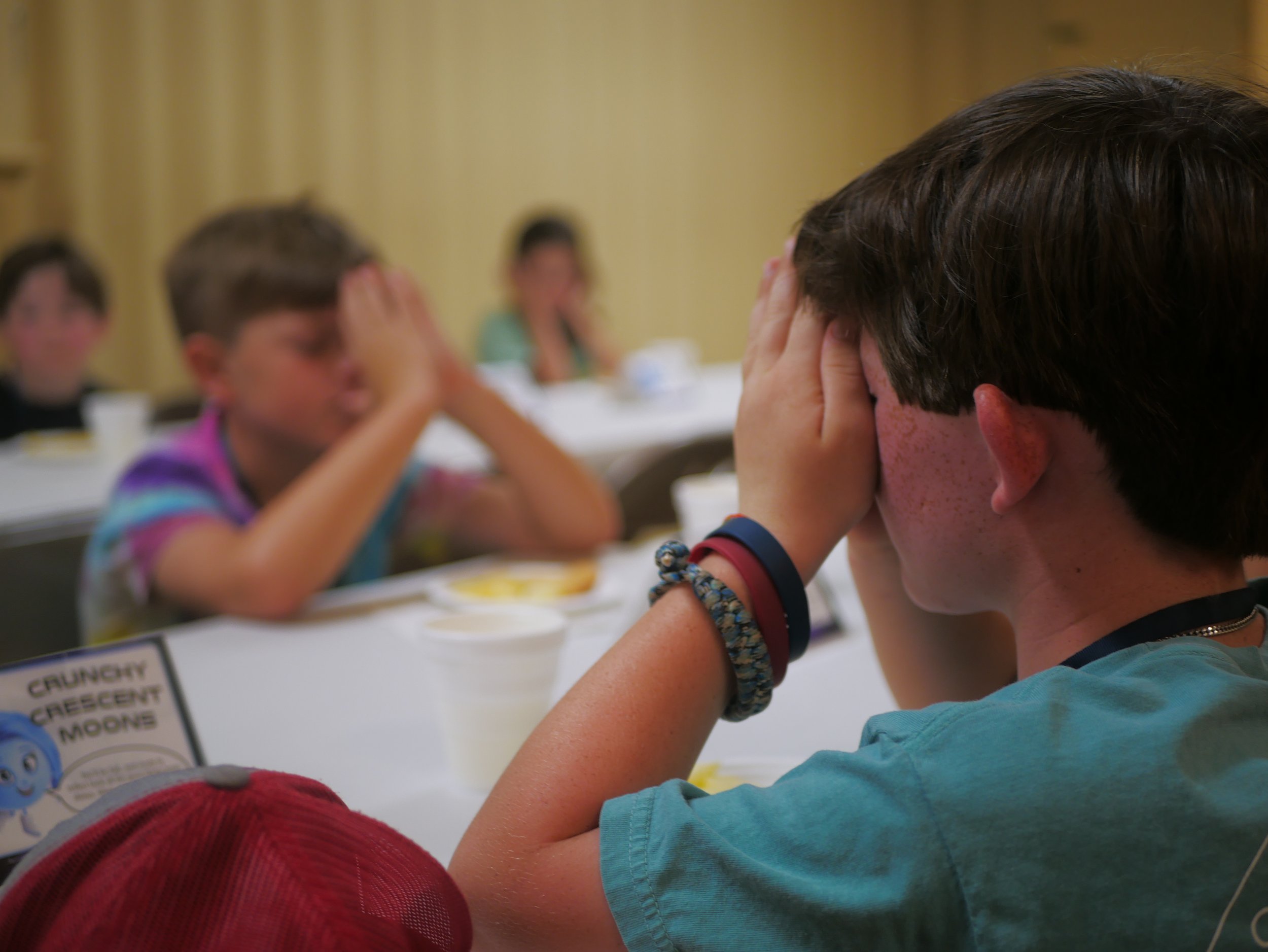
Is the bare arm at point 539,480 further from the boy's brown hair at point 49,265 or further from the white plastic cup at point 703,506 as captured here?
the boy's brown hair at point 49,265

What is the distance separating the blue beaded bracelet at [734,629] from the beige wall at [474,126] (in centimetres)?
272

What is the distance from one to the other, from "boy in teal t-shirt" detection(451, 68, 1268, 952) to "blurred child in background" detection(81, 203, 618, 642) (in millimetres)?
773

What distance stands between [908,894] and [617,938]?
0.13 metres

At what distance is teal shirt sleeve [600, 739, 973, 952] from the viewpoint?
432 millimetres

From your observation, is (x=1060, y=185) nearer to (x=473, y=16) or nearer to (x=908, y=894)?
(x=908, y=894)

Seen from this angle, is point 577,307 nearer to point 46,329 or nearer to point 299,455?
point 46,329

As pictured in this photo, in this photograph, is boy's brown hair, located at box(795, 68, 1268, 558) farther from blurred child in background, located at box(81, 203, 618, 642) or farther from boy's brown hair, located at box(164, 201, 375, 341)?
boy's brown hair, located at box(164, 201, 375, 341)

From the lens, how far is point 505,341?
15.8ft

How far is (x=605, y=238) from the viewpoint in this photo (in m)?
5.61

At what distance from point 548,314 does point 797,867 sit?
14.9ft

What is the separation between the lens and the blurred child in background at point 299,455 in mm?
1295

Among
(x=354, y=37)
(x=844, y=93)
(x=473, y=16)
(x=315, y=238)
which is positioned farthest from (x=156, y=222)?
(x=844, y=93)

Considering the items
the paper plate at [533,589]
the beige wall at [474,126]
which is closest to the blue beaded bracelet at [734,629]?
the paper plate at [533,589]

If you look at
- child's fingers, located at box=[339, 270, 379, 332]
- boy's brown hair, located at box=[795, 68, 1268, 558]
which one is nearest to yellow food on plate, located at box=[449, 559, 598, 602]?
child's fingers, located at box=[339, 270, 379, 332]
